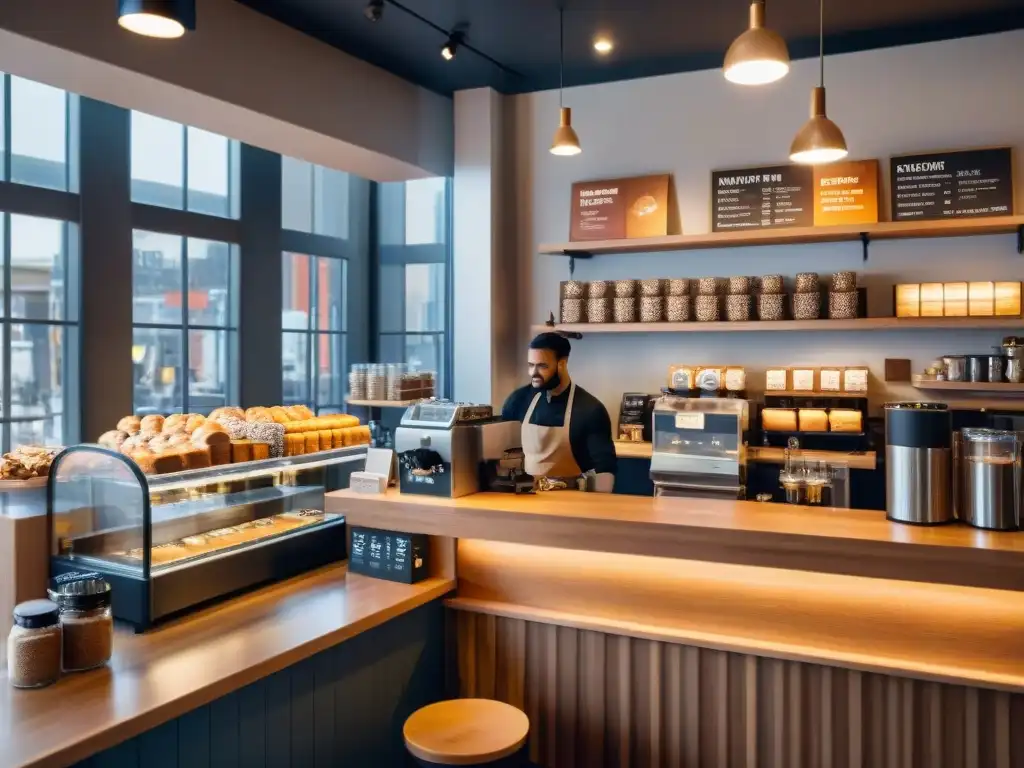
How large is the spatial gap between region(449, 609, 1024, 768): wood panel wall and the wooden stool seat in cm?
32

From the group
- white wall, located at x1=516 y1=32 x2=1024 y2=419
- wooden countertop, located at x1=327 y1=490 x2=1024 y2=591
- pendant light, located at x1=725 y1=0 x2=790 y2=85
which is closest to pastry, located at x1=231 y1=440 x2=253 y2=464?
wooden countertop, located at x1=327 y1=490 x2=1024 y2=591

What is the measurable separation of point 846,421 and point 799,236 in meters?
0.94

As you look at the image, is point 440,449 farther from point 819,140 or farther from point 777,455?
point 777,455

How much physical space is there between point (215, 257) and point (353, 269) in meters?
1.12

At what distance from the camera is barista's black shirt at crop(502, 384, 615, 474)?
372 centimetres

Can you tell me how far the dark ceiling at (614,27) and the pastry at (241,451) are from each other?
209 centimetres

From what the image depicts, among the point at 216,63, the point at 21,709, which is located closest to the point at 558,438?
the point at 216,63

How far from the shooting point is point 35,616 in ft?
5.96

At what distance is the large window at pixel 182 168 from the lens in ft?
14.7

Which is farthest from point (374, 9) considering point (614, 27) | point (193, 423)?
Answer: point (193, 423)

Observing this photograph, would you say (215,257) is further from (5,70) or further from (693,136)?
(693,136)

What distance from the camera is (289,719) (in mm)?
2105

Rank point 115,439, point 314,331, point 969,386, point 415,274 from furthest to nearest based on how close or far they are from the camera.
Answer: point 415,274 → point 314,331 → point 969,386 → point 115,439

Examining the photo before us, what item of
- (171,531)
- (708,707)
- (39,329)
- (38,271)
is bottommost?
(708,707)
